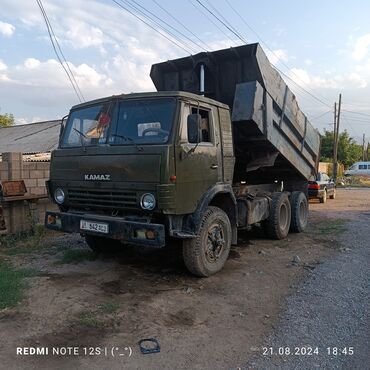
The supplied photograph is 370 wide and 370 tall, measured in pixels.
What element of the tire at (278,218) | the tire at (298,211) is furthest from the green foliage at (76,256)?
the tire at (298,211)

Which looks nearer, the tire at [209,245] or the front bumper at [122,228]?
the front bumper at [122,228]

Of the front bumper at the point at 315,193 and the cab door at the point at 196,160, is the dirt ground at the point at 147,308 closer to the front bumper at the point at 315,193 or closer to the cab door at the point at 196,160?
the cab door at the point at 196,160

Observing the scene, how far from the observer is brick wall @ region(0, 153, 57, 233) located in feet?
25.9

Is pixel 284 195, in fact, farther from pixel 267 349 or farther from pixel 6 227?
pixel 6 227

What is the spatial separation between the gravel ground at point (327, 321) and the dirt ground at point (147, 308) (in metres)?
0.16

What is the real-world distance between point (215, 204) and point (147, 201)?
60.9 inches

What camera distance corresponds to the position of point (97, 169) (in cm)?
526

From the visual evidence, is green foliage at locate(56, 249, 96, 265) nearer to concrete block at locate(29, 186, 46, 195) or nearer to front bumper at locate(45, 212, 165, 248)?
front bumper at locate(45, 212, 165, 248)

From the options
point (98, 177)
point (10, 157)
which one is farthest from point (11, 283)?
point (10, 157)

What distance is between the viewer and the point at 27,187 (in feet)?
27.3

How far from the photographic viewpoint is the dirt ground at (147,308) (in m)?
3.50

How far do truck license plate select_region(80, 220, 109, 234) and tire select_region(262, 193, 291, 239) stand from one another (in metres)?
4.05

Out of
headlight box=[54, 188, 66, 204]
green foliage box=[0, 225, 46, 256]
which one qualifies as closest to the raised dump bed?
headlight box=[54, 188, 66, 204]

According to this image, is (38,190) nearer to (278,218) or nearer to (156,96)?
(156,96)
